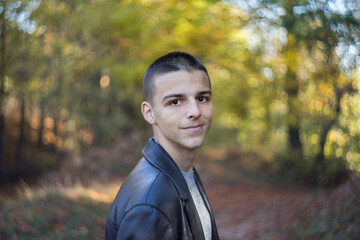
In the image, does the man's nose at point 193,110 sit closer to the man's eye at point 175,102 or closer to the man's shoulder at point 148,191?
the man's eye at point 175,102

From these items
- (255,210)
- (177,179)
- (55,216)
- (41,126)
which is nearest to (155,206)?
(177,179)

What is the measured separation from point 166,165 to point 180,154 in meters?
0.17

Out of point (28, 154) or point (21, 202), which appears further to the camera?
point (28, 154)

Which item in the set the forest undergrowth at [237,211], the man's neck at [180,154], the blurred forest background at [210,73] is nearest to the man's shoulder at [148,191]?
the man's neck at [180,154]

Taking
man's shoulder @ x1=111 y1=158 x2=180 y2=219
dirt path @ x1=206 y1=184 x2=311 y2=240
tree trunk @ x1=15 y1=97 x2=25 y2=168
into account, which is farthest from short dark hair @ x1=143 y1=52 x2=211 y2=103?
tree trunk @ x1=15 y1=97 x2=25 y2=168

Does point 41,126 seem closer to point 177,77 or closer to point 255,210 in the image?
point 255,210

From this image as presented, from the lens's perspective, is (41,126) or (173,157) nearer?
(173,157)

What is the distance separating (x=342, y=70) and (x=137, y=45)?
5.55 metres

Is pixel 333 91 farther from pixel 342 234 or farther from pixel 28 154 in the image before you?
pixel 28 154

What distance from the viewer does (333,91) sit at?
760 centimetres

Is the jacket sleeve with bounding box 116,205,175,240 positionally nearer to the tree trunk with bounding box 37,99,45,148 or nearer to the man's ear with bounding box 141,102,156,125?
the man's ear with bounding box 141,102,156,125

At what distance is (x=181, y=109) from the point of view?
1.80 m

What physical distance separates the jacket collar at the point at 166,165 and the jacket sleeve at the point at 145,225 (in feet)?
0.66

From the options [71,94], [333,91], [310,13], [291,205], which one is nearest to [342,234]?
[291,205]
